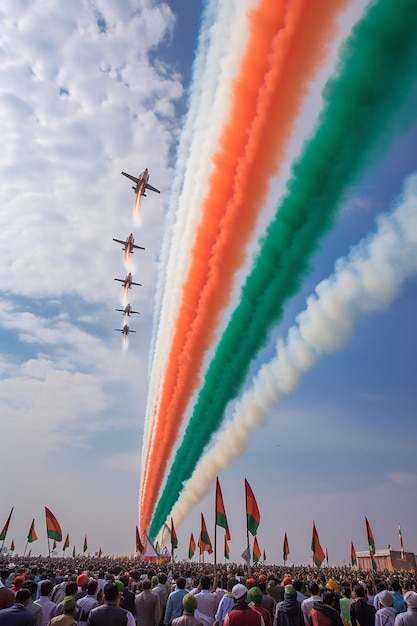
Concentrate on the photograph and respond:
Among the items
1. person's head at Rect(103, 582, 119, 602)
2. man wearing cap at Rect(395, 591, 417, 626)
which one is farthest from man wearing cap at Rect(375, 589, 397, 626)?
person's head at Rect(103, 582, 119, 602)

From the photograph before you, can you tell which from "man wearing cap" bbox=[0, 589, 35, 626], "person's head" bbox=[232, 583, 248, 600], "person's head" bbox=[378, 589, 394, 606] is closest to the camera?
"man wearing cap" bbox=[0, 589, 35, 626]

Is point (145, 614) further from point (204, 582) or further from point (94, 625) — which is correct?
point (94, 625)

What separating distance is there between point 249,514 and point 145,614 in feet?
42.0

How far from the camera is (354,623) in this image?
9.23 metres

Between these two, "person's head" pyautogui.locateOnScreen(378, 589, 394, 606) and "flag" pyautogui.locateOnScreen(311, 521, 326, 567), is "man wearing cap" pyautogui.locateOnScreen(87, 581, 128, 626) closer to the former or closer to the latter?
"person's head" pyautogui.locateOnScreen(378, 589, 394, 606)

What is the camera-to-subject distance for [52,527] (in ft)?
105

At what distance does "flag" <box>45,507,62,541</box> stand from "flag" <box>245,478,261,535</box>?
1805 cm

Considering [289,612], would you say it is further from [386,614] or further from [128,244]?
[128,244]

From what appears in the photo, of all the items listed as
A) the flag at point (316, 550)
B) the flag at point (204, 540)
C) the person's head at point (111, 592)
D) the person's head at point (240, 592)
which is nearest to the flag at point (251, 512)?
the person's head at point (240, 592)

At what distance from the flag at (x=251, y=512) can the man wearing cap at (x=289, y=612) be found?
42.0ft

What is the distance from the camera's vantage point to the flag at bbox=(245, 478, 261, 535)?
2092cm

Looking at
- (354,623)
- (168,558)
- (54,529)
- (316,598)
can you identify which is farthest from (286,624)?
(168,558)

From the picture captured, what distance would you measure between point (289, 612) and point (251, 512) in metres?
13.5

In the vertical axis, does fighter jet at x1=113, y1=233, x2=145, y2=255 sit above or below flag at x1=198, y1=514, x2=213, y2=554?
above
